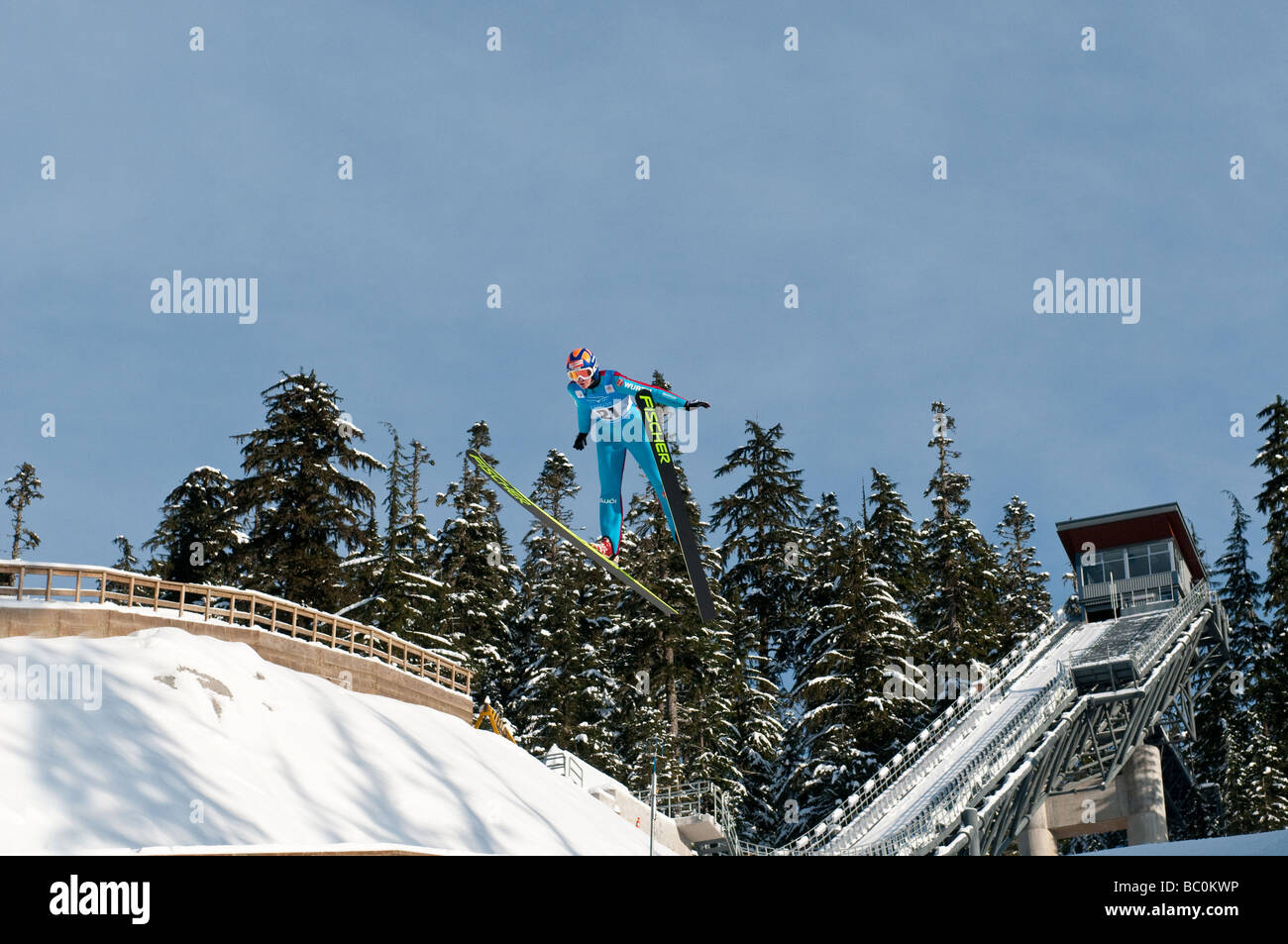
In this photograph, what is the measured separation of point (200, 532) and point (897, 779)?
2455 cm

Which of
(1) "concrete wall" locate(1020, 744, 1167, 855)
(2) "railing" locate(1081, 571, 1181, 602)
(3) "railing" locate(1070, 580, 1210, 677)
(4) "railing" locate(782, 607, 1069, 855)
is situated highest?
(2) "railing" locate(1081, 571, 1181, 602)

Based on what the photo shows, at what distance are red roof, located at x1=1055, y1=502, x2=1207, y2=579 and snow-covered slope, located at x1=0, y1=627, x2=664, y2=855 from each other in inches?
1100

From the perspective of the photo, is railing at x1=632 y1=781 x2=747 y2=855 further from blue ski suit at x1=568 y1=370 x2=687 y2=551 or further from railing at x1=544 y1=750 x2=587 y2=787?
blue ski suit at x1=568 y1=370 x2=687 y2=551

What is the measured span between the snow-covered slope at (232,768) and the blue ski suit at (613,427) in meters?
5.48

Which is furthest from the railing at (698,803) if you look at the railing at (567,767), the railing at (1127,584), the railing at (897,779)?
the railing at (1127,584)

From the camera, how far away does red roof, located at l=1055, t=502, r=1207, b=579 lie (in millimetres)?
49625

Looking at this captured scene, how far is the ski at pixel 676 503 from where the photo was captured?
18.2 m

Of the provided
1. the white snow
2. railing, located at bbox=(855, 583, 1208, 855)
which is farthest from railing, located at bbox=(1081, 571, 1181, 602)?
railing, located at bbox=(855, 583, 1208, 855)

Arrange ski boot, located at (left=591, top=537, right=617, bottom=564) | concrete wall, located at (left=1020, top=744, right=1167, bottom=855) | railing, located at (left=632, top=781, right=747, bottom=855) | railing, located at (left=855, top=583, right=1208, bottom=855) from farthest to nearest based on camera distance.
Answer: concrete wall, located at (left=1020, top=744, right=1167, bottom=855)
railing, located at (left=632, top=781, right=747, bottom=855)
railing, located at (left=855, top=583, right=1208, bottom=855)
ski boot, located at (left=591, top=537, right=617, bottom=564)

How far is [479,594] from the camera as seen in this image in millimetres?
48938

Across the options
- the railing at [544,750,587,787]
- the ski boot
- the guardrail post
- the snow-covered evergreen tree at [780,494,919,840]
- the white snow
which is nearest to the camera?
the ski boot

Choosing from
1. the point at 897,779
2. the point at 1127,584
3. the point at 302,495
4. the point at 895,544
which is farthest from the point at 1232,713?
the point at 302,495

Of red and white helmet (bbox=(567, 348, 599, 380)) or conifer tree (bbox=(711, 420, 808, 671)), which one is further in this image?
conifer tree (bbox=(711, 420, 808, 671))
